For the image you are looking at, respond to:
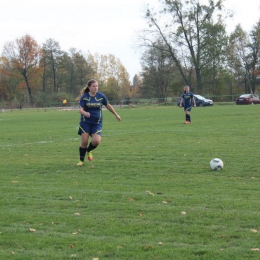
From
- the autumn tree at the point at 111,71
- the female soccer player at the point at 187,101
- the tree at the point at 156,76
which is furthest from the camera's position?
the autumn tree at the point at 111,71

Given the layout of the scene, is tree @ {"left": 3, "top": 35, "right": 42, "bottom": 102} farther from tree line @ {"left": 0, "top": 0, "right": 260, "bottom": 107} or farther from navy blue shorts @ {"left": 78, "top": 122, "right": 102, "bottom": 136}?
navy blue shorts @ {"left": 78, "top": 122, "right": 102, "bottom": 136}

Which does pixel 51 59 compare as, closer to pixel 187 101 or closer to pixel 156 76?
pixel 156 76

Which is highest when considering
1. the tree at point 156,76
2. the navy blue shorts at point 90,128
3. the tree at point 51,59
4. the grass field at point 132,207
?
the tree at point 51,59

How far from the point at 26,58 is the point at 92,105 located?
74858 millimetres

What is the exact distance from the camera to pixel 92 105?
32.4 feet

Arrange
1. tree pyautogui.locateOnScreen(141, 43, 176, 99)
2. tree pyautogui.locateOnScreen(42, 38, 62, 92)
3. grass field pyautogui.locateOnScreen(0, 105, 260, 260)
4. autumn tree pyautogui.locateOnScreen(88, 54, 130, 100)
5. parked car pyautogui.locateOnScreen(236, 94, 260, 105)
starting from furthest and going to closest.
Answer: autumn tree pyautogui.locateOnScreen(88, 54, 130, 100) < tree pyautogui.locateOnScreen(42, 38, 62, 92) < tree pyautogui.locateOnScreen(141, 43, 176, 99) < parked car pyautogui.locateOnScreen(236, 94, 260, 105) < grass field pyautogui.locateOnScreen(0, 105, 260, 260)

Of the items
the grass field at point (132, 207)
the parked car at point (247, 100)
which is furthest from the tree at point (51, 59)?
the grass field at point (132, 207)

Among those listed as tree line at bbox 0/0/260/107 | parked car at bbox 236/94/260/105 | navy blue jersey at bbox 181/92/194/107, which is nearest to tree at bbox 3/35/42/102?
tree line at bbox 0/0/260/107

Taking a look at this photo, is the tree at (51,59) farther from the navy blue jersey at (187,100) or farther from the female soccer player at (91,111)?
the female soccer player at (91,111)

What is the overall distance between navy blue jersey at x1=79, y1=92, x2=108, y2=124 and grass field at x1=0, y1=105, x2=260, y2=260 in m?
1.05

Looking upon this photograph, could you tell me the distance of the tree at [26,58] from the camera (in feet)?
265

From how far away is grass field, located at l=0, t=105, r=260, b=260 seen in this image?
4.50 m

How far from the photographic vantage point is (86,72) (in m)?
87.5

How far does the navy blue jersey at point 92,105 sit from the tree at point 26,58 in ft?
236
